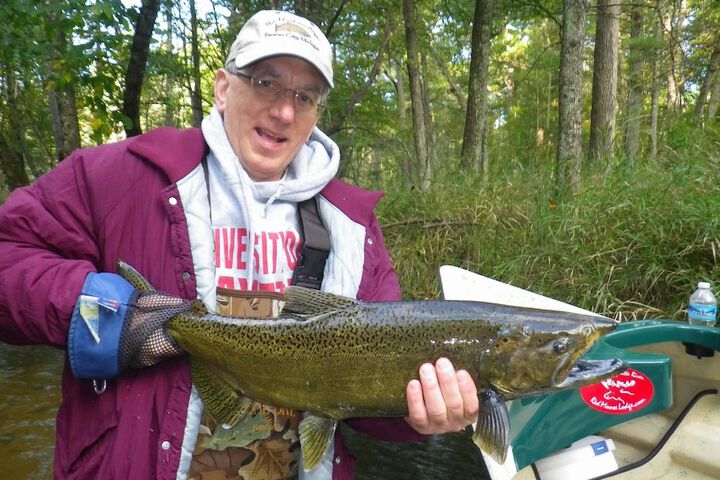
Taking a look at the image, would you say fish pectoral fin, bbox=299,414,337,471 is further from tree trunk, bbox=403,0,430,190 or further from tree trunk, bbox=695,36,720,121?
tree trunk, bbox=695,36,720,121

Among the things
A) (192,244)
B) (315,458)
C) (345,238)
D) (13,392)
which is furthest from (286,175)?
(13,392)

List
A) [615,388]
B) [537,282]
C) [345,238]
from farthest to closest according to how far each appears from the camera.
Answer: [537,282] → [615,388] → [345,238]

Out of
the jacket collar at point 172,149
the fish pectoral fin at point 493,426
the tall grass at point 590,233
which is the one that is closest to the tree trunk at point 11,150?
the tall grass at point 590,233

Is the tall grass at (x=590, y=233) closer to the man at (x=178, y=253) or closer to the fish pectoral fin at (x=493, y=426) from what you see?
the fish pectoral fin at (x=493, y=426)

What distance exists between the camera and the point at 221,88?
2.43 metres

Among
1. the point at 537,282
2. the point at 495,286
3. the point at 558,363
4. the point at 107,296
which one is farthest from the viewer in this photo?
the point at 537,282

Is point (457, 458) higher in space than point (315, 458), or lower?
lower

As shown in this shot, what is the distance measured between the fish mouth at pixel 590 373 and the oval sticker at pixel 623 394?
1296 millimetres

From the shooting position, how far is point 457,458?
550 cm

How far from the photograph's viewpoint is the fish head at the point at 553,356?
78.2 inches

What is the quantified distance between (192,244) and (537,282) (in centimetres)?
496

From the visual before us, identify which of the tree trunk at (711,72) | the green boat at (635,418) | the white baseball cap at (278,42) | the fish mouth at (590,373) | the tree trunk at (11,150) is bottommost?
the green boat at (635,418)

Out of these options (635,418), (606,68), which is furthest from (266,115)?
(606,68)

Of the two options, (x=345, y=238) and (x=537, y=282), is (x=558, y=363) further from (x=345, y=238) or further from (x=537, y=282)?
(x=537, y=282)
